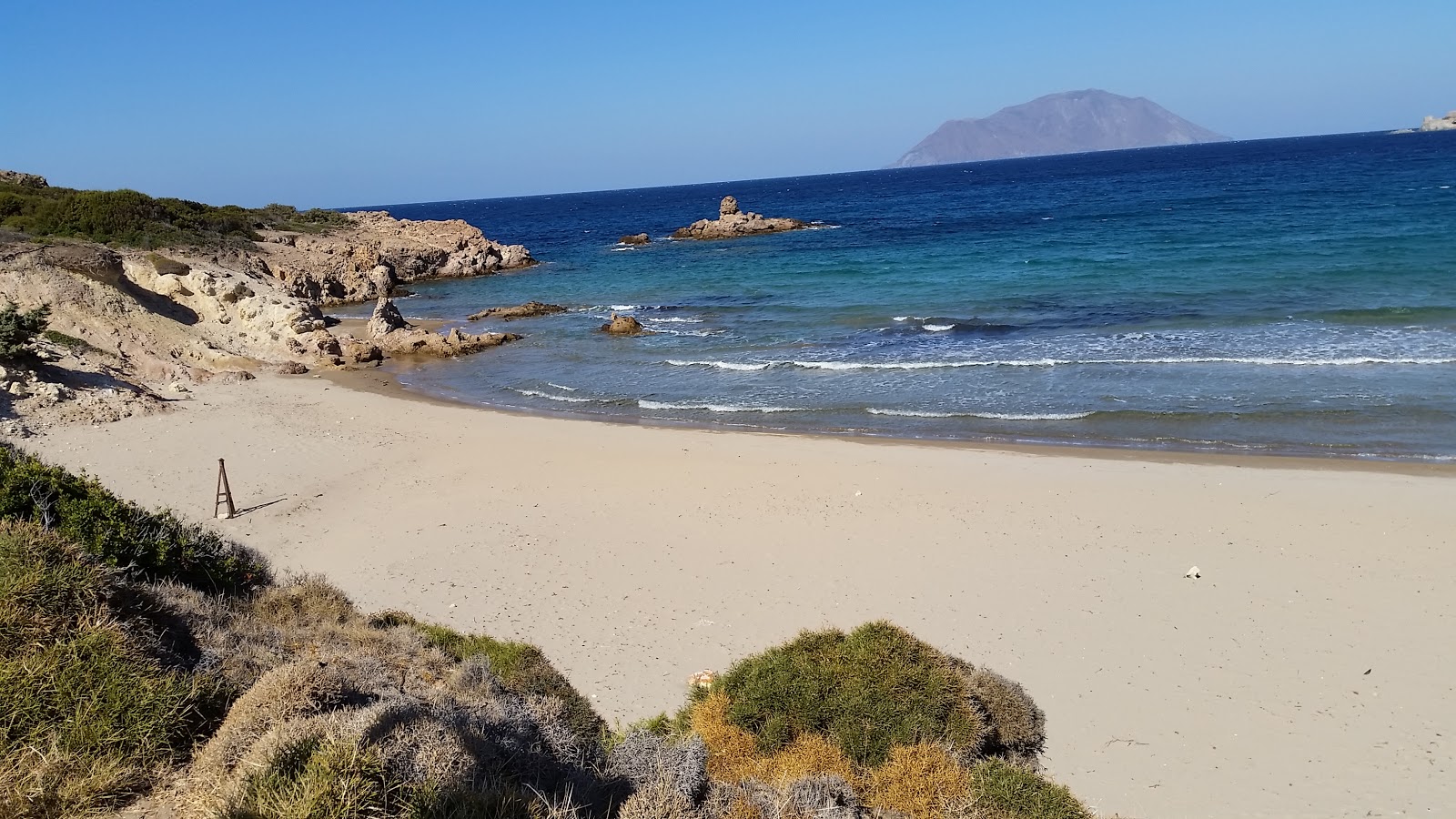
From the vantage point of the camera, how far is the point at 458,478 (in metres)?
14.8

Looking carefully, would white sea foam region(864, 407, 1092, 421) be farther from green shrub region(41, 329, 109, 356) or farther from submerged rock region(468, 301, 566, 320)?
submerged rock region(468, 301, 566, 320)

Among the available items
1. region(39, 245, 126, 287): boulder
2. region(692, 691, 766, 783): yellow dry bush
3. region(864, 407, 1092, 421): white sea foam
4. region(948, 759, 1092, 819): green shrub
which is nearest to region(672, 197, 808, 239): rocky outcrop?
region(39, 245, 126, 287): boulder

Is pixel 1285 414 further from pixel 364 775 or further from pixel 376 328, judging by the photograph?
pixel 376 328

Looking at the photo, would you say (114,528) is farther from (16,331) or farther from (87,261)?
(87,261)

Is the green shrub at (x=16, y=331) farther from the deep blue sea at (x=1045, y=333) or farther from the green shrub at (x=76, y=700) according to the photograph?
the green shrub at (x=76, y=700)

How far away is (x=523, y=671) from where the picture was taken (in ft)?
23.5

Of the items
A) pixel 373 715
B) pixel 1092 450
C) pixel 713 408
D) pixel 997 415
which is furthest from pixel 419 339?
pixel 373 715

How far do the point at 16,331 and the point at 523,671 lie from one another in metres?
16.6

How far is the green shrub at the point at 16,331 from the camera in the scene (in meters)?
17.1

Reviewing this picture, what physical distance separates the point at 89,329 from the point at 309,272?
1989cm

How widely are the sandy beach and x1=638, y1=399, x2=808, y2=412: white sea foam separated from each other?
7.12ft

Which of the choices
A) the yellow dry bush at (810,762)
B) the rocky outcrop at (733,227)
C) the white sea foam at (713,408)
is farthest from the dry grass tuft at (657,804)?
the rocky outcrop at (733,227)

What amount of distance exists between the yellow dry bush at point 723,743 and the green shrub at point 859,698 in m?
0.09

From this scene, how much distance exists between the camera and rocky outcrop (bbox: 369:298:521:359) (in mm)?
27656
